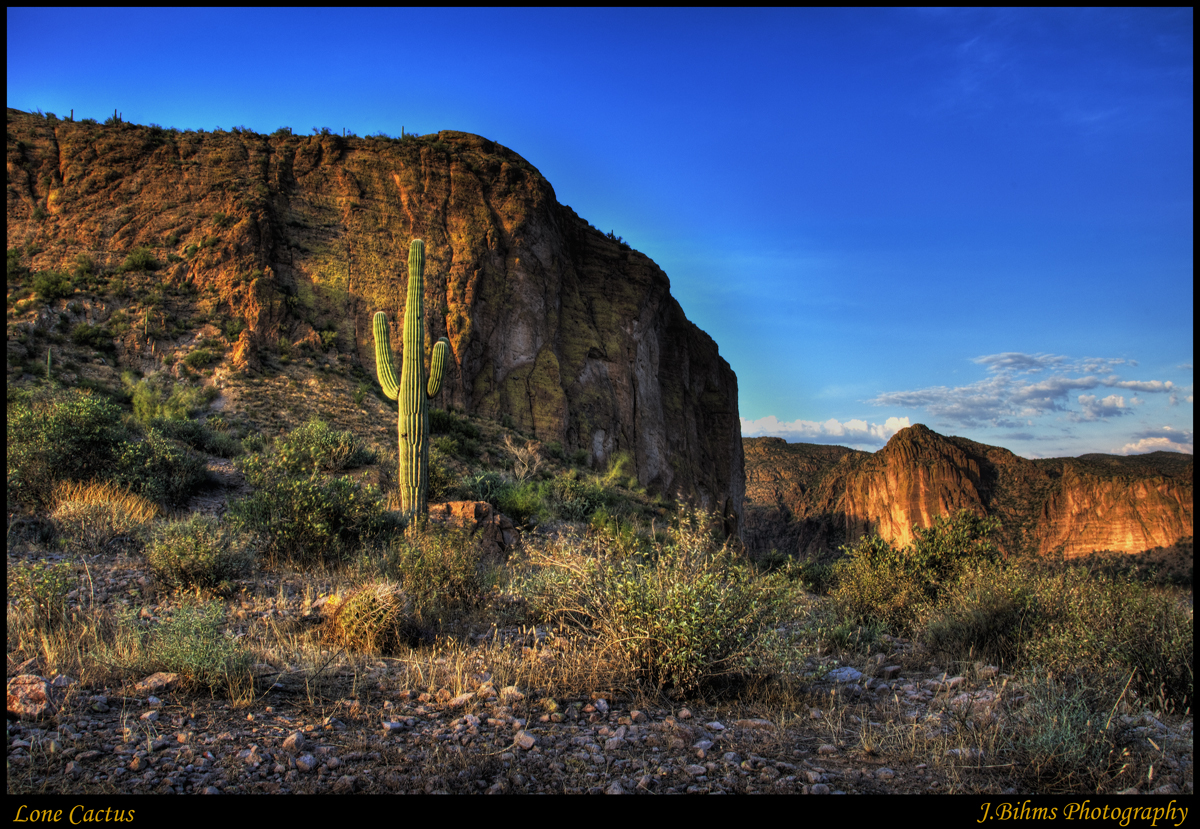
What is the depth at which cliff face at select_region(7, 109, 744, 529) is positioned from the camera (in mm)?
25188

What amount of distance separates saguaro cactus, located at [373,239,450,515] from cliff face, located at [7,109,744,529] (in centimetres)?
1207

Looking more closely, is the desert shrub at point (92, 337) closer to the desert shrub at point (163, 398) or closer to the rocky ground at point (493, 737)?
the desert shrub at point (163, 398)

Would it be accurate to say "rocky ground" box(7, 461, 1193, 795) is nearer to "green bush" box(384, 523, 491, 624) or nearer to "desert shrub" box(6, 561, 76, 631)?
"desert shrub" box(6, 561, 76, 631)

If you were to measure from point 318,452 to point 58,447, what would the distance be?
4310mm

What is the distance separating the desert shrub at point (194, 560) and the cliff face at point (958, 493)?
1330 inches

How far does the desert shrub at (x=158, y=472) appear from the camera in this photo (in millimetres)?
9133

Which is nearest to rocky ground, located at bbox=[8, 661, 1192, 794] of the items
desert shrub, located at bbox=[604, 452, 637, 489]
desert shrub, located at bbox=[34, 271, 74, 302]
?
desert shrub, located at bbox=[604, 452, 637, 489]

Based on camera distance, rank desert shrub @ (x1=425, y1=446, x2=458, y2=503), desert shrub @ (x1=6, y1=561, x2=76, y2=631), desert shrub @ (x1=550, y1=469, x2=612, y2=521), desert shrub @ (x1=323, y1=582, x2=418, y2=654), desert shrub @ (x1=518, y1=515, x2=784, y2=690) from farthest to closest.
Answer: desert shrub @ (x1=550, y1=469, x2=612, y2=521) < desert shrub @ (x1=425, y1=446, x2=458, y2=503) < desert shrub @ (x1=323, y1=582, x2=418, y2=654) < desert shrub @ (x1=6, y1=561, x2=76, y2=631) < desert shrub @ (x1=518, y1=515, x2=784, y2=690)

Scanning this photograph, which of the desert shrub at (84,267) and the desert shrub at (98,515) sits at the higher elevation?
the desert shrub at (84,267)

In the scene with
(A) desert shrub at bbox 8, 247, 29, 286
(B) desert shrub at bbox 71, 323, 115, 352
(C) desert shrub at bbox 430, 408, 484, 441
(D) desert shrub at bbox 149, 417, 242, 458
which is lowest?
(D) desert shrub at bbox 149, 417, 242, 458

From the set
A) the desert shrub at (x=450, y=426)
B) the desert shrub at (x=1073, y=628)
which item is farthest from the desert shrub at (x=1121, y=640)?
the desert shrub at (x=450, y=426)

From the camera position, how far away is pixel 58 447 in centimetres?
891

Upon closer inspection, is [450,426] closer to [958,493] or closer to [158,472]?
[158,472]
